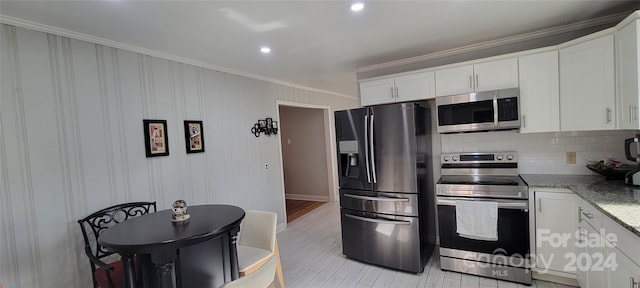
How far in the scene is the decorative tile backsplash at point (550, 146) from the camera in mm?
2584

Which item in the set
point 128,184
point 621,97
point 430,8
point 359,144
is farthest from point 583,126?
point 128,184

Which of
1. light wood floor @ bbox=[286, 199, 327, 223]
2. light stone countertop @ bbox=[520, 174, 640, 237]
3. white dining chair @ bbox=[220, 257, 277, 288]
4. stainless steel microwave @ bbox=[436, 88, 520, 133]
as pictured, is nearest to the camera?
white dining chair @ bbox=[220, 257, 277, 288]

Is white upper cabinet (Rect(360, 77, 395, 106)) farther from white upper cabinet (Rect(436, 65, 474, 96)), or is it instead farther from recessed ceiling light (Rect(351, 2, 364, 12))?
recessed ceiling light (Rect(351, 2, 364, 12))

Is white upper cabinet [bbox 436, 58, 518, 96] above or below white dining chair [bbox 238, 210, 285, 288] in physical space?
above

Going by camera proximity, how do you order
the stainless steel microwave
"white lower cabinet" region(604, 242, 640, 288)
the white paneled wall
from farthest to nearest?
the stainless steel microwave
the white paneled wall
"white lower cabinet" region(604, 242, 640, 288)

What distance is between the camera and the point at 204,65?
10.7 ft

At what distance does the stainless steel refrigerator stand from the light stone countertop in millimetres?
989

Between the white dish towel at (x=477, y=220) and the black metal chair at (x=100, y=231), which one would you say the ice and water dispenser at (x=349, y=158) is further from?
the black metal chair at (x=100, y=231)

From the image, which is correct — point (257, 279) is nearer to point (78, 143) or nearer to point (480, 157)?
point (78, 143)

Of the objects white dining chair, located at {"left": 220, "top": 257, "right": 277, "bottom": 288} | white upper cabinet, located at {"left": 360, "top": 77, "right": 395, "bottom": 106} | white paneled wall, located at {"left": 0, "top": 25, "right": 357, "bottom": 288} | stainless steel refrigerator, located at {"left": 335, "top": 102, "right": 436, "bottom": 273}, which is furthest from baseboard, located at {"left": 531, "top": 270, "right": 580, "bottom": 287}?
white paneled wall, located at {"left": 0, "top": 25, "right": 357, "bottom": 288}

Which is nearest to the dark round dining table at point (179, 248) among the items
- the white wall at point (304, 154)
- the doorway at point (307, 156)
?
the doorway at point (307, 156)

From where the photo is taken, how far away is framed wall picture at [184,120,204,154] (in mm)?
3059

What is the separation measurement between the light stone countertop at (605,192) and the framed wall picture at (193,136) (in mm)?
3270

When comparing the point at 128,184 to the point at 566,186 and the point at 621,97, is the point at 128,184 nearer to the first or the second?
the point at 566,186
